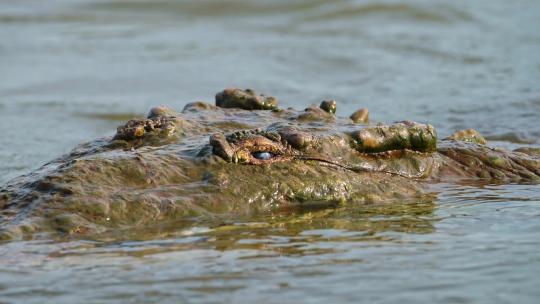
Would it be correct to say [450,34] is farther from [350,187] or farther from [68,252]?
[68,252]

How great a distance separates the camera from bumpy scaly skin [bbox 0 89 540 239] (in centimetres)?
582

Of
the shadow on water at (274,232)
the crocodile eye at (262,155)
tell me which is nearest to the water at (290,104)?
the shadow on water at (274,232)

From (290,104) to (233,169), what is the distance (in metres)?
7.57

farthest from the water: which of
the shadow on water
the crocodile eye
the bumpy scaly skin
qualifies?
the crocodile eye

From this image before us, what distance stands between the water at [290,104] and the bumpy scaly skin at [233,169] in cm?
18

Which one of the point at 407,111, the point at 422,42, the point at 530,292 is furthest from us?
the point at 422,42

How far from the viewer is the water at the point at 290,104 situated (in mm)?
4930

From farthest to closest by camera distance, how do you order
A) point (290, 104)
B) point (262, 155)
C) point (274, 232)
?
point (290, 104) → point (262, 155) → point (274, 232)

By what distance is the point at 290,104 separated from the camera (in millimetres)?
13805

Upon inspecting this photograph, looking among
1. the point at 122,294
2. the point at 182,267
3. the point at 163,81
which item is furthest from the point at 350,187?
the point at 163,81

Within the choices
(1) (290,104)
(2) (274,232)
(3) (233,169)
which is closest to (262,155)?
(3) (233,169)

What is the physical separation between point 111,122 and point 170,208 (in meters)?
7.36

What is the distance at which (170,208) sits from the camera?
19.5 ft

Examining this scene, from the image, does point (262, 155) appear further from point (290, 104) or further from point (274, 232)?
point (290, 104)
